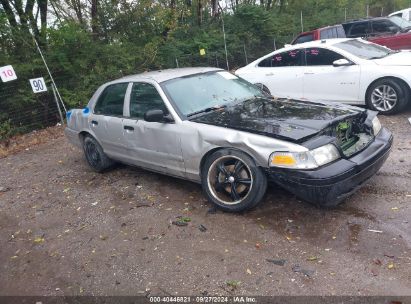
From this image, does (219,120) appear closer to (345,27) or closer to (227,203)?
(227,203)

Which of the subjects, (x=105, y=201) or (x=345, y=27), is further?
(x=345, y=27)

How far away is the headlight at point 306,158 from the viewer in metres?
3.78

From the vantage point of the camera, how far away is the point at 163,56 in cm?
1518

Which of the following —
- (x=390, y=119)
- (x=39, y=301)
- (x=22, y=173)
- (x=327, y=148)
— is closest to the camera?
(x=39, y=301)

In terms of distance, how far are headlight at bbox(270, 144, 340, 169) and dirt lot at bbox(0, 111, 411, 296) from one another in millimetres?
659

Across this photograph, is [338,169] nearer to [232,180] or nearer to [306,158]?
[306,158]

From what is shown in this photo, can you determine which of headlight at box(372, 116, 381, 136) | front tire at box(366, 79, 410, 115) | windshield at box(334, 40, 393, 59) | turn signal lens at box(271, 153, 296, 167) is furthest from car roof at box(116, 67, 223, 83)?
windshield at box(334, 40, 393, 59)

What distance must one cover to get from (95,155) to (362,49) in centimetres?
554

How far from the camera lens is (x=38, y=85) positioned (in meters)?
10.4

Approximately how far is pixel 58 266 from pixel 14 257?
713 millimetres

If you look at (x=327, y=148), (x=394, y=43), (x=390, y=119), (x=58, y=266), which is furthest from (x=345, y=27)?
(x=58, y=266)

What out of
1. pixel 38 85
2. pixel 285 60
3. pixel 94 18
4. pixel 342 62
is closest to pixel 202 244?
pixel 342 62

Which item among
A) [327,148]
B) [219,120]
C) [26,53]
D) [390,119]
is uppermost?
[26,53]

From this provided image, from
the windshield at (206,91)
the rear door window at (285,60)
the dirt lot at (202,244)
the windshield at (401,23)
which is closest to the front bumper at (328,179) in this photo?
the dirt lot at (202,244)
